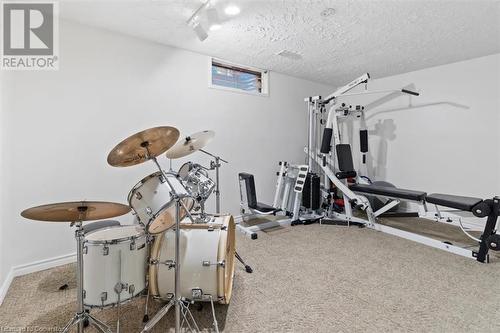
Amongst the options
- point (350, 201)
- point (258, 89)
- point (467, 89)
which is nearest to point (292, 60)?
point (258, 89)

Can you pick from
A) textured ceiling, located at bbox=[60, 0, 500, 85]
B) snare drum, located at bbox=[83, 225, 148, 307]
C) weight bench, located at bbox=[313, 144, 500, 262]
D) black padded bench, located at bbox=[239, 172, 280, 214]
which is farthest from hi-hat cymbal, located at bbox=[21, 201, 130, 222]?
weight bench, located at bbox=[313, 144, 500, 262]

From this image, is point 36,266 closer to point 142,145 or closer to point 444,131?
point 142,145

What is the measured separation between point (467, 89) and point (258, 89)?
3.24 metres

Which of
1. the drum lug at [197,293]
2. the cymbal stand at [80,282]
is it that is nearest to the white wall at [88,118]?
the cymbal stand at [80,282]

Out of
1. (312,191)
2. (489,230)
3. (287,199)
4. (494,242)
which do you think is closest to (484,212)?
(489,230)

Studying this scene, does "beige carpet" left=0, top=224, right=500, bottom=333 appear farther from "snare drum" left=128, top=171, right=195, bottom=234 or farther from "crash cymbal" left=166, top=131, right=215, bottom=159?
"crash cymbal" left=166, top=131, right=215, bottom=159

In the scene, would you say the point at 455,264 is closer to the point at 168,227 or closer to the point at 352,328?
the point at 352,328

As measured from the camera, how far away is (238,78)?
4.20 metres

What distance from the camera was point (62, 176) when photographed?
2.67 m

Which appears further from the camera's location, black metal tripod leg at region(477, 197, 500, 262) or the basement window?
the basement window

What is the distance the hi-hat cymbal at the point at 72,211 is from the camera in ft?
4.50

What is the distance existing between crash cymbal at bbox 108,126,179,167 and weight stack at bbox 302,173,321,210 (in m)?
2.99

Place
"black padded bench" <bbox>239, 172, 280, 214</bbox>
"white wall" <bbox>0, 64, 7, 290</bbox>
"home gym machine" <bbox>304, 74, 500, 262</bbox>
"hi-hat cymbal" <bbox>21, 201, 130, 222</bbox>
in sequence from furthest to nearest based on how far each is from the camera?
"black padded bench" <bbox>239, 172, 280, 214</bbox>, "home gym machine" <bbox>304, 74, 500, 262</bbox>, "white wall" <bbox>0, 64, 7, 290</bbox>, "hi-hat cymbal" <bbox>21, 201, 130, 222</bbox>

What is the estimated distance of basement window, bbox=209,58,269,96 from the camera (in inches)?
153
